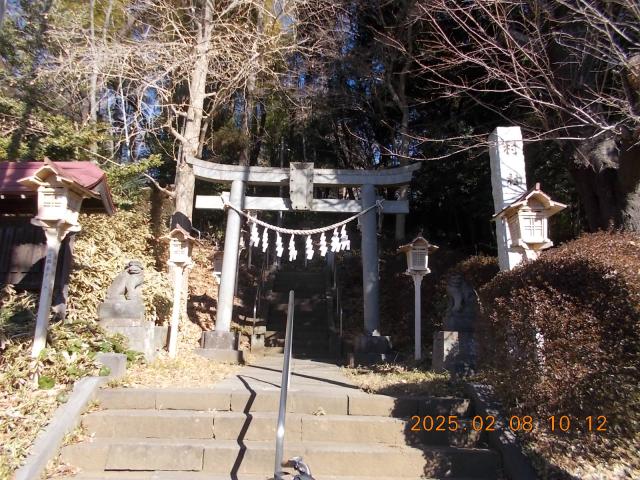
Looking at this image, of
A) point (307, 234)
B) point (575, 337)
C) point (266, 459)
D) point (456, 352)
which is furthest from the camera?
point (307, 234)

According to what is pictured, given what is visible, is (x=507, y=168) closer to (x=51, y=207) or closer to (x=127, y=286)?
(x=127, y=286)

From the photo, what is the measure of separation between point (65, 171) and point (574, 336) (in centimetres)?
552

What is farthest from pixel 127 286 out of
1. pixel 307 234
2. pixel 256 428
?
pixel 307 234

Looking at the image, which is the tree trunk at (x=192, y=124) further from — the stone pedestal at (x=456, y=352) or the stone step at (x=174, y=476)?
the stone step at (x=174, y=476)

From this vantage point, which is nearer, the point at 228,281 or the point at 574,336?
the point at 574,336

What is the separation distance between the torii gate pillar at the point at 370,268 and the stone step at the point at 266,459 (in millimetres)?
4893

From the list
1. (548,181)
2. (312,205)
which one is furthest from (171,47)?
(548,181)

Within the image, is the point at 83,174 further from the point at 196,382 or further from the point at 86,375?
the point at 196,382

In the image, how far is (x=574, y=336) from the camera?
3.43 metres

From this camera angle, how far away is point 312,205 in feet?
30.7

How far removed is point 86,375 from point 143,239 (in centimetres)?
538

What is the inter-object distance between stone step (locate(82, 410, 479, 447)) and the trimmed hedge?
100 centimetres

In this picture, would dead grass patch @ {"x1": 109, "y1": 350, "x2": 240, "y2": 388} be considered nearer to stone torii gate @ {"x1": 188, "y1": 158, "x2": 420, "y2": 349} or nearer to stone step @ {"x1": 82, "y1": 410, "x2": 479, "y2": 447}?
stone step @ {"x1": 82, "y1": 410, "x2": 479, "y2": 447}

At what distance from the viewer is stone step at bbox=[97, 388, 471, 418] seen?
475 cm
